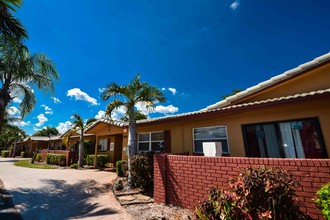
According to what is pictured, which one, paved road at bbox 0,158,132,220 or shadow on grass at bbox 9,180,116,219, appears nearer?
paved road at bbox 0,158,132,220

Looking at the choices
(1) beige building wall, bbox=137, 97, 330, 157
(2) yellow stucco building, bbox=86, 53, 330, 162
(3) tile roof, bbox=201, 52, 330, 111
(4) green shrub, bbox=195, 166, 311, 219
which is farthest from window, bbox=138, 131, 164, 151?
(4) green shrub, bbox=195, 166, 311, 219

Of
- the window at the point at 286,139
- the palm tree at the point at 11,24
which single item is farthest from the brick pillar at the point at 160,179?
the palm tree at the point at 11,24

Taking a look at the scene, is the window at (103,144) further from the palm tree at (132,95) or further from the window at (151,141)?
the palm tree at (132,95)

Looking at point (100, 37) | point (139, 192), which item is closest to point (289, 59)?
point (139, 192)

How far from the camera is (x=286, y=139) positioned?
21.4ft

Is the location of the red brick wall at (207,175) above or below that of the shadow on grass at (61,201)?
above

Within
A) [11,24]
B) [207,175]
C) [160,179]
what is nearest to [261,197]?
[207,175]

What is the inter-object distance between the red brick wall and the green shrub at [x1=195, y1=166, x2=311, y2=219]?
A: 581 millimetres

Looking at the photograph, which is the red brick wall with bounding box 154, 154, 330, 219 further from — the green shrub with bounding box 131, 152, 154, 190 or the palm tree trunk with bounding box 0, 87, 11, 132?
the palm tree trunk with bounding box 0, 87, 11, 132

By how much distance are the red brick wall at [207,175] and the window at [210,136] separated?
10.3 ft

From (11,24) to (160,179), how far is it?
26.9 feet

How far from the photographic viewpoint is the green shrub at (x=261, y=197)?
308 cm

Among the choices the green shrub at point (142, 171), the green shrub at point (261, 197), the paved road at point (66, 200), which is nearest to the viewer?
the green shrub at point (261, 197)

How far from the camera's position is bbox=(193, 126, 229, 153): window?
26.8 ft
